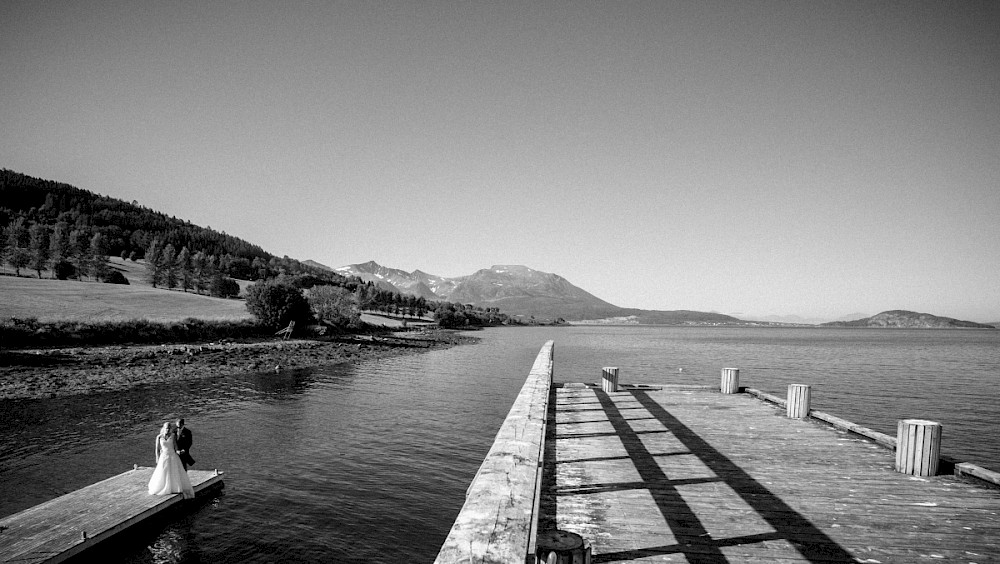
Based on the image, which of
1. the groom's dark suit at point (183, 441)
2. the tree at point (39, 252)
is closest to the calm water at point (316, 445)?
the groom's dark suit at point (183, 441)

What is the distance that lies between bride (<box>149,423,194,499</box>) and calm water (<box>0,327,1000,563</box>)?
86cm

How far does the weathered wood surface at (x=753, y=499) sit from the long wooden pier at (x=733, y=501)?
3cm

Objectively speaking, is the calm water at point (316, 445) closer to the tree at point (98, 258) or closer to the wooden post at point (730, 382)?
the wooden post at point (730, 382)

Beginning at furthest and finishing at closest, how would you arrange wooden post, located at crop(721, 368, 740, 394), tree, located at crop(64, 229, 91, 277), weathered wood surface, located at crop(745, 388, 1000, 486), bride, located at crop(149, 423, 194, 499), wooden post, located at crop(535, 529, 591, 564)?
tree, located at crop(64, 229, 91, 277) → wooden post, located at crop(721, 368, 740, 394) → bride, located at crop(149, 423, 194, 499) → weathered wood surface, located at crop(745, 388, 1000, 486) → wooden post, located at crop(535, 529, 591, 564)

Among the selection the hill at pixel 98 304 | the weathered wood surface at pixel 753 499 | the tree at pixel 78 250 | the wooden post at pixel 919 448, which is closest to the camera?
the weathered wood surface at pixel 753 499

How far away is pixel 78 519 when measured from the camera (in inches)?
481

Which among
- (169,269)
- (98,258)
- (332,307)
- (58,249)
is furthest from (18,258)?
(332,307)

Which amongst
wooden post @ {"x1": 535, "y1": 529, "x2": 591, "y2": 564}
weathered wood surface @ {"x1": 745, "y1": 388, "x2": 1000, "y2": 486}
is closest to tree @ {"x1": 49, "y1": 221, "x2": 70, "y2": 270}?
weathered wood surface @ {"x1": 745, "y1": 388, "x2": 1000, "y2": 486}

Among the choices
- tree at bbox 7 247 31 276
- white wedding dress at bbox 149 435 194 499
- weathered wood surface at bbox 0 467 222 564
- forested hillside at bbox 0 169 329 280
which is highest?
forested hillside at bbox 0 169 329 280

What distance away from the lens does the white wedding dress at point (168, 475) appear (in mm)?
14070

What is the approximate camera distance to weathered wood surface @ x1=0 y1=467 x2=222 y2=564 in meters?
10.7

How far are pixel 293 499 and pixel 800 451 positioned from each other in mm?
14345

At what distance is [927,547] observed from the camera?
21.9 ft

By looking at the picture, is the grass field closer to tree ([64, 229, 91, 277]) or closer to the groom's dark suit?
tree ([64, 229, 91, 277])
